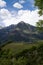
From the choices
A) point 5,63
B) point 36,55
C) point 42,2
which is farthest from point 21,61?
point 42,2

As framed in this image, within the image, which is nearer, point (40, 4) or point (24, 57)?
point (24, 57)

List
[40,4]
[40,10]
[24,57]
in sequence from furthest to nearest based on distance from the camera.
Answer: [40,10] < [40,4] < [24,57]

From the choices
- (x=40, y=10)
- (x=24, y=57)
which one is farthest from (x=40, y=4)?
(x=24, y=57)

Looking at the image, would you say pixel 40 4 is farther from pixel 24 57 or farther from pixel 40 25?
pixel 24 57

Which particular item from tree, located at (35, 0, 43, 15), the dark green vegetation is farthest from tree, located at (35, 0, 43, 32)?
the dark green vegetation

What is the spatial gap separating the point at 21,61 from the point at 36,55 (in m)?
3.98

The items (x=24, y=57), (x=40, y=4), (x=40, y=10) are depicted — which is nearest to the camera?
(x=24, y=57)

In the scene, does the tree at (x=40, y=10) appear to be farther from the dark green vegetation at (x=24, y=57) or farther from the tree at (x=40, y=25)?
the dark green vegetation at (x=24, y=57)

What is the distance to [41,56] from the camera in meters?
24.6

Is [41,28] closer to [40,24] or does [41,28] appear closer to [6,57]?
[40,24]

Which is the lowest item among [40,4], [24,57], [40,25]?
[24,57]

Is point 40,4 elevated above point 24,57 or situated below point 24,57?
above

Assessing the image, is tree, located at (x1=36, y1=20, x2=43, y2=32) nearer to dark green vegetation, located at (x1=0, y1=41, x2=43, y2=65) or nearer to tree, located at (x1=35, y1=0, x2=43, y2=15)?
tree, located at (x1=35, y1=0, x2=43, y2=15)

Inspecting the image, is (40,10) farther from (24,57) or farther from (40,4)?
(24,57)
